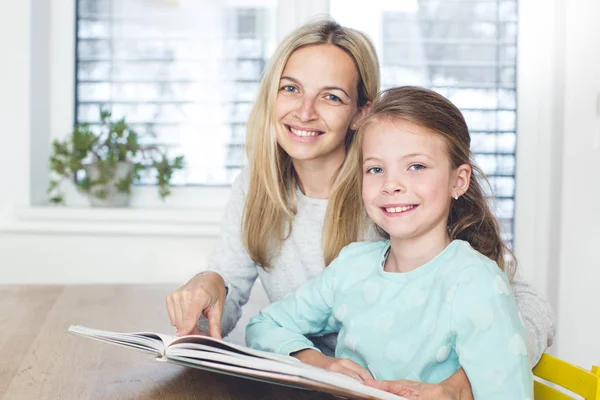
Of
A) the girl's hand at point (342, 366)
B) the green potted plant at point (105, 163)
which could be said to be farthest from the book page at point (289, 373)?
the green potted plant at point (105, 163)

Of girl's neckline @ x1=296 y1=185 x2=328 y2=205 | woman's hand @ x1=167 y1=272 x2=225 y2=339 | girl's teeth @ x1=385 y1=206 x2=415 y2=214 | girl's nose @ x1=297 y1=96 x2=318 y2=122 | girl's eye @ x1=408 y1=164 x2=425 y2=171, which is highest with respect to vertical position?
girl's nose @ x1=297 y1=96 x2=318 y2=122

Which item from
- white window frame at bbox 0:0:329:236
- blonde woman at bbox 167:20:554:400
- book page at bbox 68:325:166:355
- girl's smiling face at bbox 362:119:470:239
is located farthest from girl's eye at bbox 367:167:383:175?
white window frame at bbox 0:0:329:236

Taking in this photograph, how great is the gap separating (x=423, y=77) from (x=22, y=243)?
1395 millimetres

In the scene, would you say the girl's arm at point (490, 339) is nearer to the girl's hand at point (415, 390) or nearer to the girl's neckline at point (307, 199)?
the girl's hand at point (415, 390)

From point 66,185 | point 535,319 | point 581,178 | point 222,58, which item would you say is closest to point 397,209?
point 535,319

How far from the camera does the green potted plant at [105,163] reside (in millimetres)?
2416

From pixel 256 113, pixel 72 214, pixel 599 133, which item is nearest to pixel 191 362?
pixel 256 113

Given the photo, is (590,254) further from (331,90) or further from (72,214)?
(72,214)

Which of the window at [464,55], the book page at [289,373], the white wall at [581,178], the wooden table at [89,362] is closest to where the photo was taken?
the book page at [289,373]

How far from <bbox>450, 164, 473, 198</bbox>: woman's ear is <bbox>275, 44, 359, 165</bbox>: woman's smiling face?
30 centimetres

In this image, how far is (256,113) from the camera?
56.0 inches

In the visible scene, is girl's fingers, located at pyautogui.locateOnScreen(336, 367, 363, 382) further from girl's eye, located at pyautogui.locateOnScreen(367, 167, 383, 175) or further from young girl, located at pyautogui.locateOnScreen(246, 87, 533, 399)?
girl's eye, located at pyautogui.locateOnScreen(367, 167, 383, 175)

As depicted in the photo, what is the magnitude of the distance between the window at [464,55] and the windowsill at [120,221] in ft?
2.51

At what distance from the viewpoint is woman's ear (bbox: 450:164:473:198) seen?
3.56 feet
